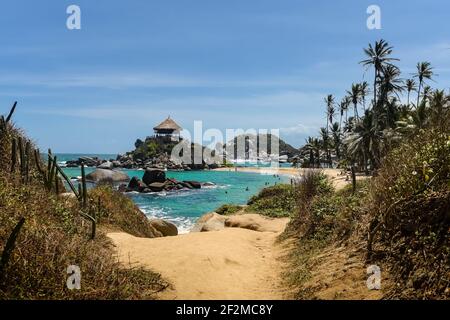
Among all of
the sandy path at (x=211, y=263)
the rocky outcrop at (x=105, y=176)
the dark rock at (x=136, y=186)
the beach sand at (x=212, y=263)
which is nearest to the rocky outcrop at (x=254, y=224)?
the beach sand at (x=212, y=263)

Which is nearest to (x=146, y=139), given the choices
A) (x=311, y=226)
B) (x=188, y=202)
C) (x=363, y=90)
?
(x=363, y=90)

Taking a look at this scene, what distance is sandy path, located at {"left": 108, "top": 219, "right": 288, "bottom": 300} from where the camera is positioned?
27.7 feet

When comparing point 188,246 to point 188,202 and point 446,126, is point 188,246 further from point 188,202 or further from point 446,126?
point 188,202

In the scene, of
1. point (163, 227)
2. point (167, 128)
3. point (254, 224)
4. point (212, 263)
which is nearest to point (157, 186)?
point (163, 227)

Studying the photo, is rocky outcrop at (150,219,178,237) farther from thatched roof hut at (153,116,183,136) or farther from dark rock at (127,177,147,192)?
thatched roof hut at (153,116,183,136)

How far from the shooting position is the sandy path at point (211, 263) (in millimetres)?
8430

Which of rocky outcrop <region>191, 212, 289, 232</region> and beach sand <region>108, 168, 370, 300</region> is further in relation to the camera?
rocky outcrop <region>191, 212, 289, 232</region>

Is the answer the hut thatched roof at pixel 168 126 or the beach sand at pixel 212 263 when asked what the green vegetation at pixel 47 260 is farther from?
the hut thatched roof at pixel 168 126

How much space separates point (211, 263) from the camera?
998 cm

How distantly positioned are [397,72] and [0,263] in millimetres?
59038

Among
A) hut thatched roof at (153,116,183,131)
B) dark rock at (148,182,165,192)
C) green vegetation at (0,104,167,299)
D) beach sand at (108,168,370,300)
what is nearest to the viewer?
green vegetation at (0,104,167,299)

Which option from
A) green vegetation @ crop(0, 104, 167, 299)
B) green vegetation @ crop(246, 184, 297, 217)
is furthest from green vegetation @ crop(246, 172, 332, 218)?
green vegetation @ crop(0, 104, 167, 299)

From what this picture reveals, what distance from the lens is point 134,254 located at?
1123cm
